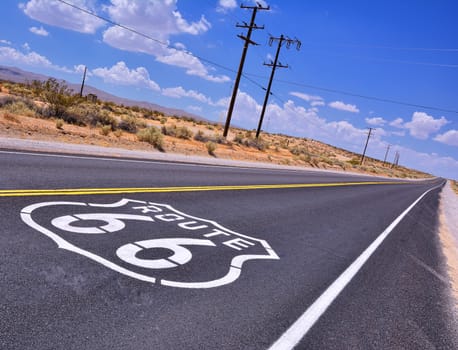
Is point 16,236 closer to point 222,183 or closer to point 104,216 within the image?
point 104,216

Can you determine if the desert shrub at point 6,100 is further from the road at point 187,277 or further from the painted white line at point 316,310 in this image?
the painted white line at point 316,310

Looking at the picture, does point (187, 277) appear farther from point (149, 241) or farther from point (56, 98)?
point (56, 98)

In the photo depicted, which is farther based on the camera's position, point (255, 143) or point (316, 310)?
point (255, 143)

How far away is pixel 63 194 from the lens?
6582 mm

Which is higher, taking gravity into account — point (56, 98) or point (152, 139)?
point (56, 98)

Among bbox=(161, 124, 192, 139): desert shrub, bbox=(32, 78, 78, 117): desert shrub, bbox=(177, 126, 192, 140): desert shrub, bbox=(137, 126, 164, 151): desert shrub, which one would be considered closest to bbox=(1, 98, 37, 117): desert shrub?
bbox=(32, 78, 78, 117): desert shrub

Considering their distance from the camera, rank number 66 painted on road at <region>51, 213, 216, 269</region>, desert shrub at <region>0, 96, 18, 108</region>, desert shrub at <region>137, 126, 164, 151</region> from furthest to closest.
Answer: desert shrub at <region>137, 126, 164, 151</region>
desert shrub at <region>0, 96, 18, 108</region>
number 66 painted on road at <region>51, 213, 216, 269</region>

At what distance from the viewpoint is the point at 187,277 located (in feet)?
14.1

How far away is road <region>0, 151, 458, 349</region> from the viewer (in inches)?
124

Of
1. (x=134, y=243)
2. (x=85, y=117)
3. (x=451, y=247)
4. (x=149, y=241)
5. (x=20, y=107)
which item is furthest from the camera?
(x=85, y=117)

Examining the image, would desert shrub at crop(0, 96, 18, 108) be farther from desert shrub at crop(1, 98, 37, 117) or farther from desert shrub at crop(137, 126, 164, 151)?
desert shrub at crop(137, 126, 164, 151)

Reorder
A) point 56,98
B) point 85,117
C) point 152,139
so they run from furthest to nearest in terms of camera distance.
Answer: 1. point 85,117
2. point 152,139
3. point 56,98

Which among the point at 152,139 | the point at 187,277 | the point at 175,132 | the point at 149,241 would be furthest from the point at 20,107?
the point at 187,277

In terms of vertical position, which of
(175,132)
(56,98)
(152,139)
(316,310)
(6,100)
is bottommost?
(316,310)
